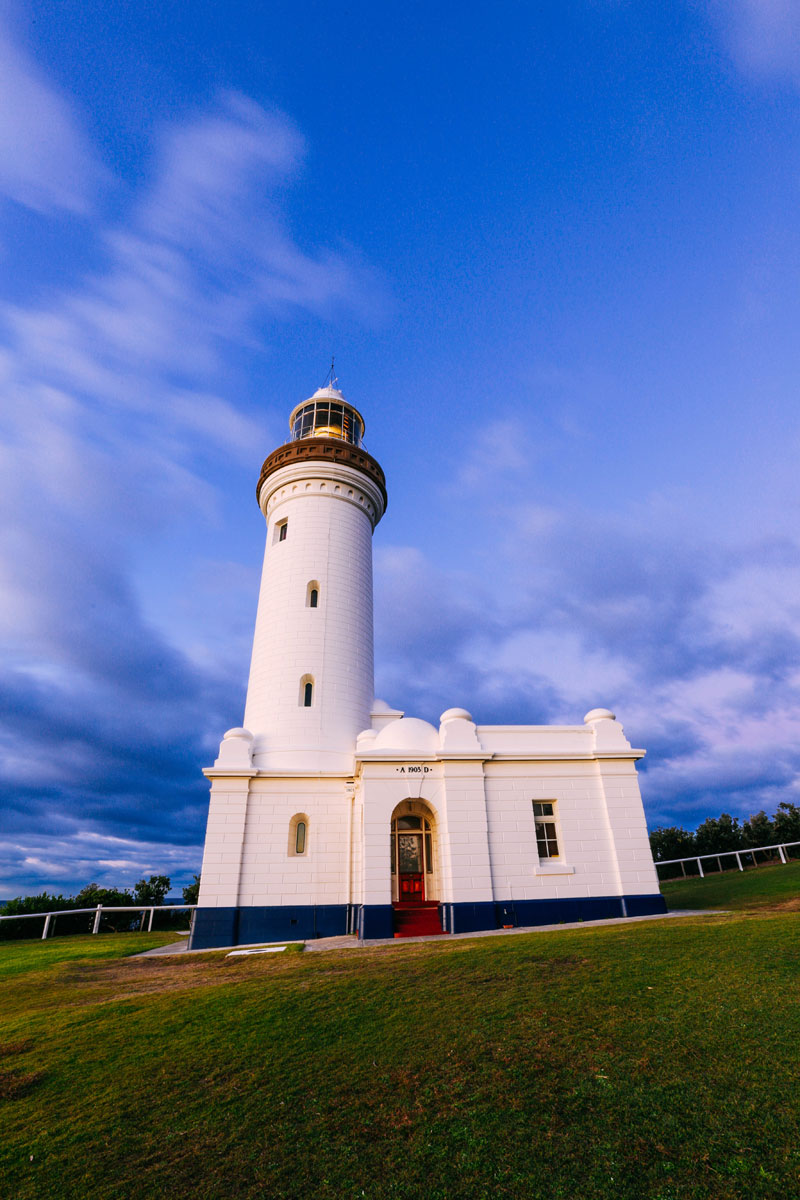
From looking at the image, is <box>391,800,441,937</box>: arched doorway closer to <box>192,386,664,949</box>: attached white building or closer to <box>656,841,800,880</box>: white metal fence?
<box>192,386,664,949</box>: attached white building

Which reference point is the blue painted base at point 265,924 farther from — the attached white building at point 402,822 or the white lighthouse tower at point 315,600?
the white lighthouse tower at point 315,600

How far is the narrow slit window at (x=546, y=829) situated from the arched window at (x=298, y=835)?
22.8ft

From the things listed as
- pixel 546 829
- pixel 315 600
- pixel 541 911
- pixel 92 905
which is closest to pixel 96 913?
pixel 92 905

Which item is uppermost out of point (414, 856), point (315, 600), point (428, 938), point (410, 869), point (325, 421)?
point (325, 421)

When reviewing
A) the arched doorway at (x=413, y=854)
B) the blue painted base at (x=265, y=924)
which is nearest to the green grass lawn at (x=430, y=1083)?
the blue painted base at (x=265, y=924)

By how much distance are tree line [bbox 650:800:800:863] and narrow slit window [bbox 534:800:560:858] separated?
1275 cm

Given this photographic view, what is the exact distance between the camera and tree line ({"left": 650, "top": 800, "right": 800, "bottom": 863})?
27.0m

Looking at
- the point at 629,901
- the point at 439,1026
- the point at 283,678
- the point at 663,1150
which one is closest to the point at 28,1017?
the point at 439,1026

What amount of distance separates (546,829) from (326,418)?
1881 cm

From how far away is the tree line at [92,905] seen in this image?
2122cm

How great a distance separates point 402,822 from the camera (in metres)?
19.5

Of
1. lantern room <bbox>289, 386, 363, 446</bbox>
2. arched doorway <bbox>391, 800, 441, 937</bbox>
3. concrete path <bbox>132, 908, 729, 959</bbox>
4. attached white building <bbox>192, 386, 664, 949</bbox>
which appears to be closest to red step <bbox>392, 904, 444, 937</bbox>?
attached white building <bbox>192, 386, 664, 949</bbox>

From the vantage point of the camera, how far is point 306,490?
2400 cm

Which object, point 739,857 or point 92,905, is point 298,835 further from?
point 739,857
